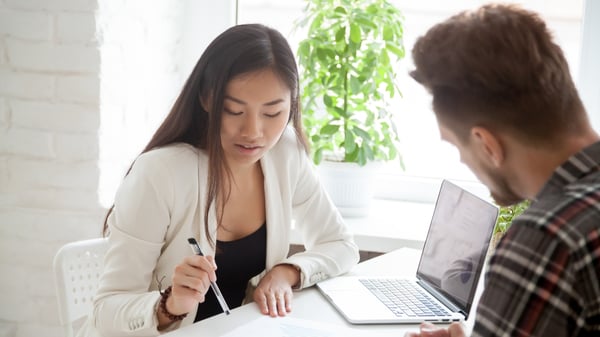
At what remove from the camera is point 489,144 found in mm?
902

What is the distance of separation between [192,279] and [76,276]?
1.45 ft

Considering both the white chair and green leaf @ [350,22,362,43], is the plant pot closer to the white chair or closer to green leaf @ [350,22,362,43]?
green leaf @ [350,22,362,43]

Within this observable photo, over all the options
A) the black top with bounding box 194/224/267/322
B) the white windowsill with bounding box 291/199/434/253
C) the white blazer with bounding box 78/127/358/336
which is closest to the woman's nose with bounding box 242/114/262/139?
the white blazer with bounding box 78/127/358/336

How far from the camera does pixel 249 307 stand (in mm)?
1405

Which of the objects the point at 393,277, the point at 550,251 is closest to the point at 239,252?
the point at 393,277

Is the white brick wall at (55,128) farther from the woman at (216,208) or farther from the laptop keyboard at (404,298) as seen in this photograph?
the laptop keyboard at (404,298)

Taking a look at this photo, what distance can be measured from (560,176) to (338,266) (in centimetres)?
83

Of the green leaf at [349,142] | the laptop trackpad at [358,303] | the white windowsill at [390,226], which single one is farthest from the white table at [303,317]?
the green leaf at [349,142]

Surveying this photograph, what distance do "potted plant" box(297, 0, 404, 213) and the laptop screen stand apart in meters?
0.62

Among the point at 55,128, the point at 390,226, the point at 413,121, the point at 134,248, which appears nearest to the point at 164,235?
the point at 134,248

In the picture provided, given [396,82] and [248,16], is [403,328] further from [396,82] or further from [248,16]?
[248,16]

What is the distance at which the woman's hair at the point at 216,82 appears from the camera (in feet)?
4.76

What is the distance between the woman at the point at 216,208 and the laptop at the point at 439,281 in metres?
0.11

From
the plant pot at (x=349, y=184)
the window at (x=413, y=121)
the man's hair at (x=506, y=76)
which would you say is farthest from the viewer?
the window at (x=413, y=121)
